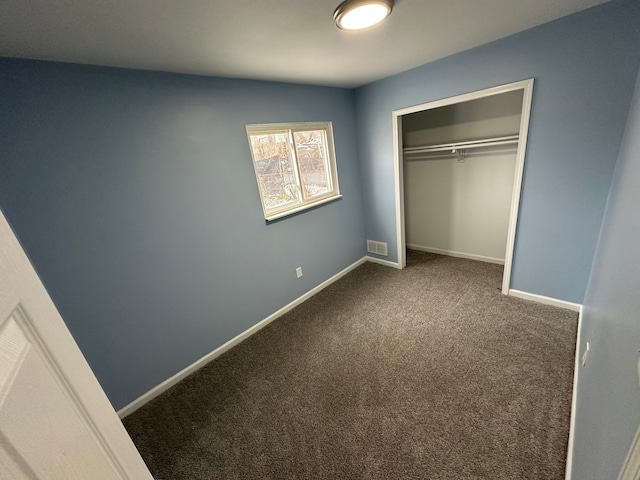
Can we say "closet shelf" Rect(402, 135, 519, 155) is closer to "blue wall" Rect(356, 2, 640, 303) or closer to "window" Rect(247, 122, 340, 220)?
"blue wall" Rect(356, 2, 640, 303)

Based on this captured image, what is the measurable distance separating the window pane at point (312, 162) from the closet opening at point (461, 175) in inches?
32.9

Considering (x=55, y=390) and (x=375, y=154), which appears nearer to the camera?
(x=55, y=390)

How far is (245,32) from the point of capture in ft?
4.67

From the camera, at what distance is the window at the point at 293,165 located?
8.22 feet

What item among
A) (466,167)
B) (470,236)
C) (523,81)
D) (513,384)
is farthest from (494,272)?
(523,81)

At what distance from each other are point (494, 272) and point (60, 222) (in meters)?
3.95

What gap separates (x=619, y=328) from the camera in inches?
34.5

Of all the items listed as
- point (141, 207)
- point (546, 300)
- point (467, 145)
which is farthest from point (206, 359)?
point (467, 145)

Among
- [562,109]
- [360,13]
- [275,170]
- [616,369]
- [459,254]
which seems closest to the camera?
[616,369]

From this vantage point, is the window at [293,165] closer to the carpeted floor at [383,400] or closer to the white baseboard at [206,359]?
the white baseboard at [206,359]

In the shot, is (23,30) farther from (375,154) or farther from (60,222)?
(375,154)

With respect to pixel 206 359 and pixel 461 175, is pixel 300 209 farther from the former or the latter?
pixel 461 175

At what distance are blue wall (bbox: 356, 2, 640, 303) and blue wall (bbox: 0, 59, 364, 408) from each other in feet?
4.91

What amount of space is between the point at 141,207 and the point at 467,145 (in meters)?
3.23
